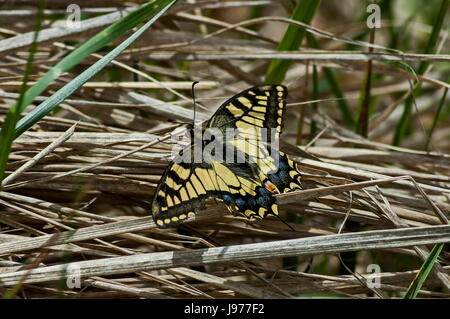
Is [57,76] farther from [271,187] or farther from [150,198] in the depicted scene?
[271,187]

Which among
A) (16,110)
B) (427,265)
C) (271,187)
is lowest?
(427,265)

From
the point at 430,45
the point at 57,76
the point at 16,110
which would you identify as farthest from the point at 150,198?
the point at 430,45

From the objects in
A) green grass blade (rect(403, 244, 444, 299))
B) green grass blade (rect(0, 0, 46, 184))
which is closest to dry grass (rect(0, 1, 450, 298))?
green grass blade (rect(403, 244, 444, 299))

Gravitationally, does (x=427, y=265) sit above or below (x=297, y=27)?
below

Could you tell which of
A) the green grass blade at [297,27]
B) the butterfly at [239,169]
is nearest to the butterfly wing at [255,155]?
the butterfly at [239,169]
